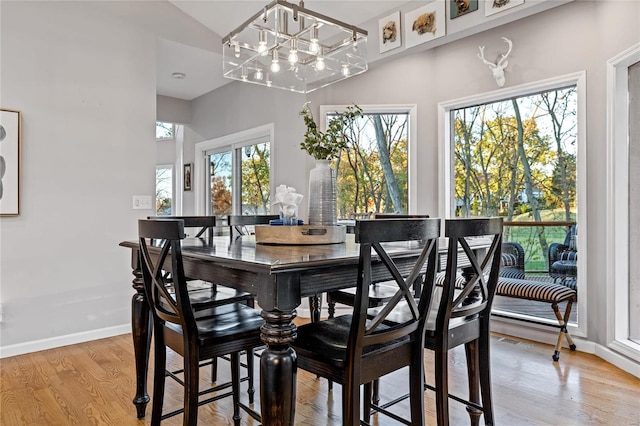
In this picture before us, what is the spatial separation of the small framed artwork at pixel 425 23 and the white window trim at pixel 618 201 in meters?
1.19

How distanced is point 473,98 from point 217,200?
359cm

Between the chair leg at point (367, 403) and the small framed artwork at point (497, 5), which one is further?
the small framed artwork at point (497, 5)

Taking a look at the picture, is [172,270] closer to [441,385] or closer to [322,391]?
[441,385]

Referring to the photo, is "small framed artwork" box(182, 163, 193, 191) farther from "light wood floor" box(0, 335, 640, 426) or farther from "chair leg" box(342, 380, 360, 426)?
"chair leg" box(342, 380, 360, 426)

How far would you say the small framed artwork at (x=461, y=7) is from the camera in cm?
301

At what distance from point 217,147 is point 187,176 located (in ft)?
2.83

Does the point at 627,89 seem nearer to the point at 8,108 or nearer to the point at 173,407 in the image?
the point at 173,407

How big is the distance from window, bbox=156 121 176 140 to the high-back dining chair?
586 centimetres

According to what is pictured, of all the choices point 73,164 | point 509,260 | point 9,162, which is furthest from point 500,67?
point 9,162

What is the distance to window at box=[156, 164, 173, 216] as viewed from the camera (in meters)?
6.74

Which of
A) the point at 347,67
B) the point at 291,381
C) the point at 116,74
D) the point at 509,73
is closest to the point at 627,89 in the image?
the point at 509,73

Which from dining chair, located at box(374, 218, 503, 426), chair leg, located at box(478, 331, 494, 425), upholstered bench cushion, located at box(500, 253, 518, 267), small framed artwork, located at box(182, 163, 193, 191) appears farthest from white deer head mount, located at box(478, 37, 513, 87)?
small framed artwork, located at box(182, 163, 193, 191)

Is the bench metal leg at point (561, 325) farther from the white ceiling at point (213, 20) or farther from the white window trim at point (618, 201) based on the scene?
the white ceiling at point (213, 20)

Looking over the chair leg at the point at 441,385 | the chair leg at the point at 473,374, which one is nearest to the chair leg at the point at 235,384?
the chair leg at the point at 441,385
